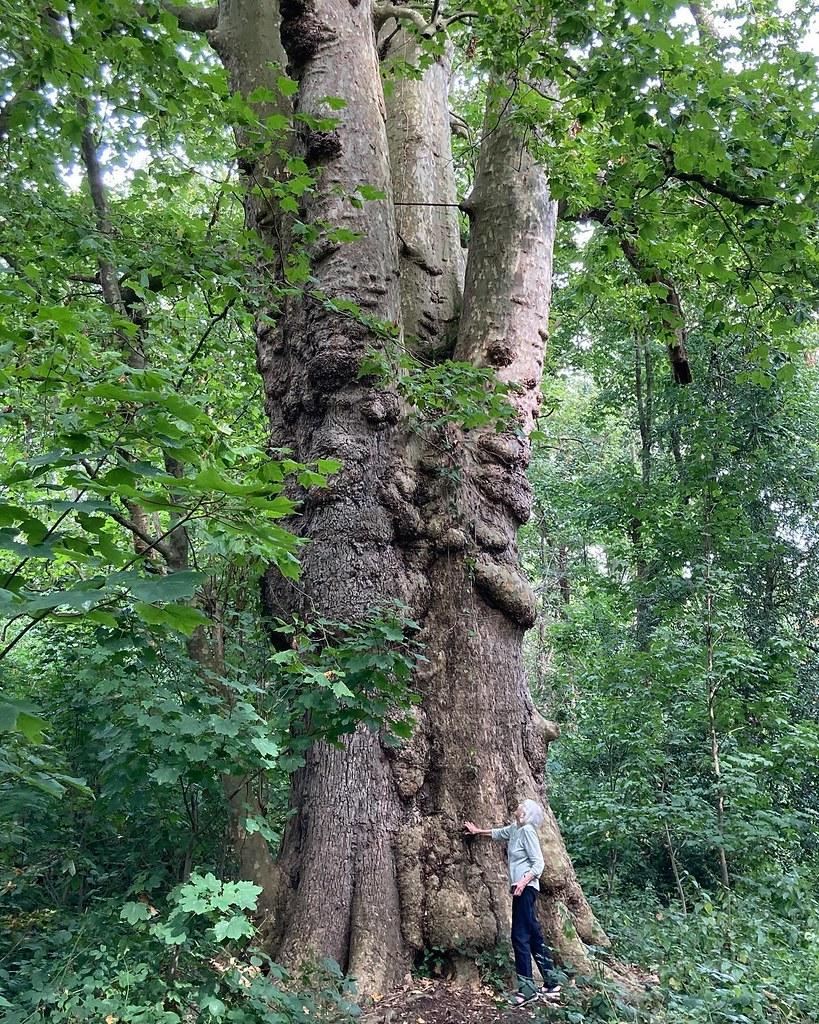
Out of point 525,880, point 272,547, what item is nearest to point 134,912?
point 272,547

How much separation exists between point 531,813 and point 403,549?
1.75 m

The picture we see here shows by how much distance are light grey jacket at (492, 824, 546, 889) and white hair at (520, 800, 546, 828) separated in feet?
0.11

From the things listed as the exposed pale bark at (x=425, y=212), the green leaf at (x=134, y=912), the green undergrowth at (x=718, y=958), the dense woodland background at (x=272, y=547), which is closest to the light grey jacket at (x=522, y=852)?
the dense woodland background at (x=272, y=547)

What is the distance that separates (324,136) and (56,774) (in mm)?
4178

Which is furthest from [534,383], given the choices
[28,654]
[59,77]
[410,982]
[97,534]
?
[28,654]

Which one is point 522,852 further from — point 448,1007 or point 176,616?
point 176,616

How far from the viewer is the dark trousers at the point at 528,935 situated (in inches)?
161

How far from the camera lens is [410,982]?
3936 millimetres

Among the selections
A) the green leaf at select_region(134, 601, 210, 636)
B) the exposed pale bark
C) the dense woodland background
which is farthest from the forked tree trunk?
the green leaf at select_region(134, 601, 210, 636)

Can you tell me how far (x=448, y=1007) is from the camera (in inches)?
148

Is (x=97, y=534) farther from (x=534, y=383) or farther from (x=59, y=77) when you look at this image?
(x=534, y=383)

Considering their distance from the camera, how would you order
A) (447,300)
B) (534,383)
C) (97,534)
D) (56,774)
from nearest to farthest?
(97,534)
(56,774)
(534,383)
(447,300)

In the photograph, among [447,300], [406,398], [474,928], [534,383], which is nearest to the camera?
[474,928]

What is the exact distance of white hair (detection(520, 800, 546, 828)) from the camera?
4.39 meters
